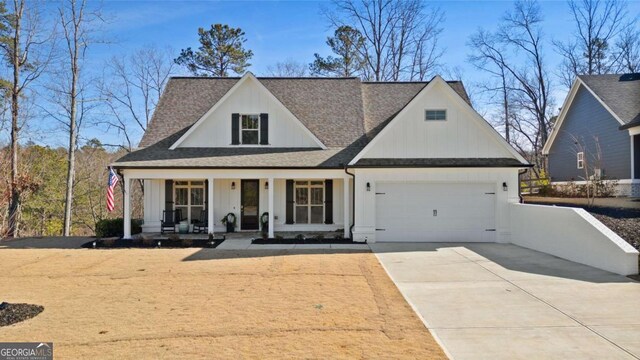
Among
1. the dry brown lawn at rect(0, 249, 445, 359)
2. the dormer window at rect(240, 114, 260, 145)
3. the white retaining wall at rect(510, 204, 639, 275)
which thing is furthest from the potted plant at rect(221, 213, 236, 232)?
the white retaining wall at rect(510, 204, 639, 275)

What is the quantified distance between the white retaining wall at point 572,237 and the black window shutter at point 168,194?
12.6 m

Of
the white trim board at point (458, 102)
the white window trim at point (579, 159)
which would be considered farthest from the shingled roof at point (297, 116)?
the white window trim at point (579, 159)

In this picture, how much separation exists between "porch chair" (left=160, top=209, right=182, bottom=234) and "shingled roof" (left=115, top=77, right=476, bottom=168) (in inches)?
91.1

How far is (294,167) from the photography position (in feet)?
46.6

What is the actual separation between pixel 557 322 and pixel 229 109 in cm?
1340

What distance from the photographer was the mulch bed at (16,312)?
5895mm

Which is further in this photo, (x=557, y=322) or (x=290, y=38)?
(x=290, y=38)

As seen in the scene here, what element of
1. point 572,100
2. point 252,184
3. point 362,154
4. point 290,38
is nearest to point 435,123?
point 362,154

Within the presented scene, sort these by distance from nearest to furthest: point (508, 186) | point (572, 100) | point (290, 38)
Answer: point (508, 186) < point (290, 38) < point (572, 100)

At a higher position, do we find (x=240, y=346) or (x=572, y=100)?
(x=572, y=100)

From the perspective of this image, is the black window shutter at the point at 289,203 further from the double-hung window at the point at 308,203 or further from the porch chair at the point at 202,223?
the porch chair at the point at 202,223

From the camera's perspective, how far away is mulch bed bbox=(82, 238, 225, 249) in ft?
43.4

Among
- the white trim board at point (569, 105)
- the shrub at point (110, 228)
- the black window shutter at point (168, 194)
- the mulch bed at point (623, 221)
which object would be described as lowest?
the shrub at point (110, 228)

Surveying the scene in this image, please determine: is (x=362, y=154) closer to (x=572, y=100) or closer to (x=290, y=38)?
(x=290, y=38)
